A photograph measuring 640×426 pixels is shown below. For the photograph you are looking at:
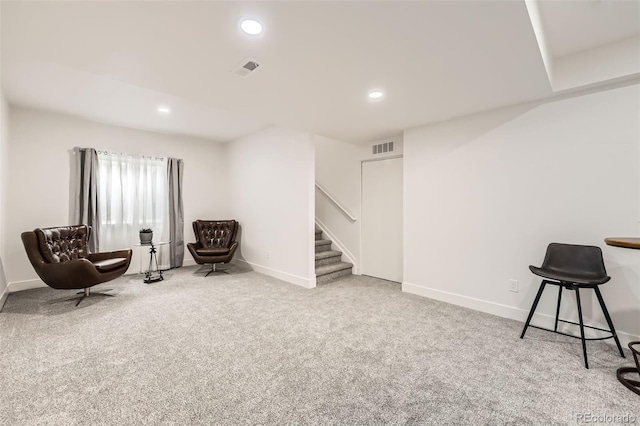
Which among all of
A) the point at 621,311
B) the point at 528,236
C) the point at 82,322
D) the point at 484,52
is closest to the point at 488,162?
the point at 528,236

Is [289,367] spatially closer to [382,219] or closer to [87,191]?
[382,219]

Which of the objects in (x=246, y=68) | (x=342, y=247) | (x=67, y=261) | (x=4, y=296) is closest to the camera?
(x=246, y=68)

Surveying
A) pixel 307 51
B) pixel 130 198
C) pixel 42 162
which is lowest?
pixel 130 198

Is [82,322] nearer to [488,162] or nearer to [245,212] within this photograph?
[245,212]

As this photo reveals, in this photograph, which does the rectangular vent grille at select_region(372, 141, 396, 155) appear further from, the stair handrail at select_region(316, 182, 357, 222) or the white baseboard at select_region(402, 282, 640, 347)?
the white baseboard at select_region(402, 282, 640, 347)

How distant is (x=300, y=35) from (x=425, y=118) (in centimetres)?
217

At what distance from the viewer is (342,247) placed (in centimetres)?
504

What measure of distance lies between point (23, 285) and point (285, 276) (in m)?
3.72

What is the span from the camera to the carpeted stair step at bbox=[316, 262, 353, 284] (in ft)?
13.9

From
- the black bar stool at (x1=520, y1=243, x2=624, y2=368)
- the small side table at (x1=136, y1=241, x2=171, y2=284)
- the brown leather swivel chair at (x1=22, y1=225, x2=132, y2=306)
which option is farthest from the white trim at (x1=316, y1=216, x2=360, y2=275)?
the brown leather swivel chair at (x1=22, y1=225, x2=132, y2=306)

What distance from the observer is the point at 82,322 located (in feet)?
8.98

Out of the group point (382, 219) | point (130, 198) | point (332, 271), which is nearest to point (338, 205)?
point (382, 219)

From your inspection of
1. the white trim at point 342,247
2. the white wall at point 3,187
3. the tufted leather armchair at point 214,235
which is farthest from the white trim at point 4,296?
the white trim at point 342,247

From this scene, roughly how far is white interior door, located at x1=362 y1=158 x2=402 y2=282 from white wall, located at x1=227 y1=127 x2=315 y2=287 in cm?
111
